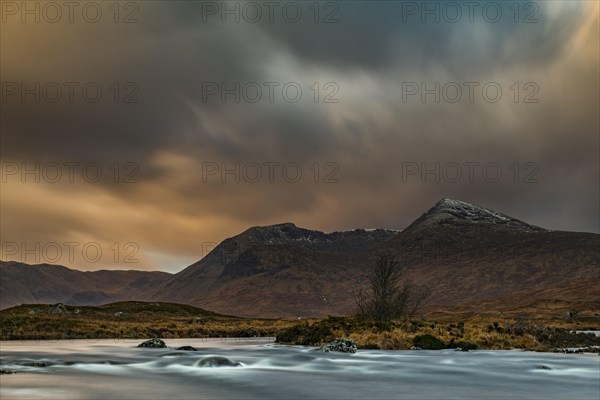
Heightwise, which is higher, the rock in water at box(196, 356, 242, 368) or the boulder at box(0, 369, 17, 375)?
the boulder at box(0, 369, 17, 375)

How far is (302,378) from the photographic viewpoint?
30844mm

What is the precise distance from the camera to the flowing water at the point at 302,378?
2353 centimetres

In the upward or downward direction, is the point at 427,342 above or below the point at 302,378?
below

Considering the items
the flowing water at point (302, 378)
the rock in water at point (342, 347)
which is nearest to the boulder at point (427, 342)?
the rock in water at point (342, 347)

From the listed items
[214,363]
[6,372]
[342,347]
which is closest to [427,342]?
[342,347]

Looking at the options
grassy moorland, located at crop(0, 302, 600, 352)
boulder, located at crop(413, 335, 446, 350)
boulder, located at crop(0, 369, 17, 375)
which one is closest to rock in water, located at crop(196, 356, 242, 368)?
boulder, located at crop(0, 369, 17, 375)

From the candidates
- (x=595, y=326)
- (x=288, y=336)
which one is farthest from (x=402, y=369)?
(x=595, y=326)

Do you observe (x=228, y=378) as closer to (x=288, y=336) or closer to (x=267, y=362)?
(x=267, y=362)

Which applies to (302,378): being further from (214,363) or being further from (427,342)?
(427,342)

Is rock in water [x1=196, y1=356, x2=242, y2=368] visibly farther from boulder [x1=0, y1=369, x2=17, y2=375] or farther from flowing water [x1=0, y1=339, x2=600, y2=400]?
boulder [x1=0, y1=369, x2=17, y2=375]

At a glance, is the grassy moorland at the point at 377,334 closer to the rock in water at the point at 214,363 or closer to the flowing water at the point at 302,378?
the flowing water at the point at 302,378

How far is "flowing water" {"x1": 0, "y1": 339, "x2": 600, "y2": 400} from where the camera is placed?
23.5 metres

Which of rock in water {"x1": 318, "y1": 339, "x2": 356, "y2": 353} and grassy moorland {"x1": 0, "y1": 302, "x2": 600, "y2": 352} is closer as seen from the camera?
rock in water {"x1": 318, "y1": 339, "x2": 356, "y2": 353}

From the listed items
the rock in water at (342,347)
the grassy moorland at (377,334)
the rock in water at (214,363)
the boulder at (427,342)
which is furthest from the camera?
the grassy moorland at (377,334)
